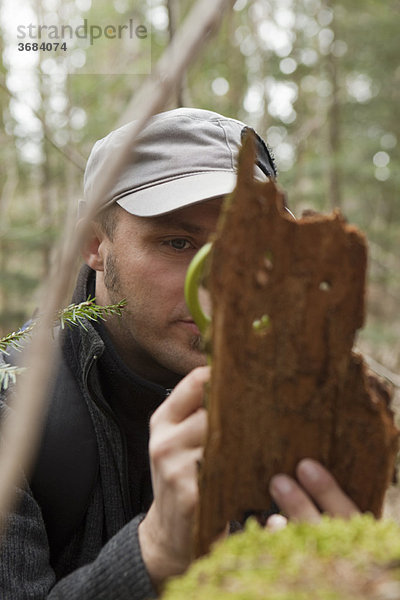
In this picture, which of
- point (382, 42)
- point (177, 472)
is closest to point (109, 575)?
point (177, 472)

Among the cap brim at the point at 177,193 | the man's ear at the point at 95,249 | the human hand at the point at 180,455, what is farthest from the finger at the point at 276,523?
the man's ear at the point at 95,249

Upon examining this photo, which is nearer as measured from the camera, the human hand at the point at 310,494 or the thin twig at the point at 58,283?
the thin twig at the point at 58,283

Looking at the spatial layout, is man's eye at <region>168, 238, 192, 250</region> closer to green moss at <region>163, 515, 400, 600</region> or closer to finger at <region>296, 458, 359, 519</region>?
finger at <region>296, 458, 359, 519</region>

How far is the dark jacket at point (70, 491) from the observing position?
5.51 feet

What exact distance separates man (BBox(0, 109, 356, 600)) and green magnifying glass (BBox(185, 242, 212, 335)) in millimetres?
535

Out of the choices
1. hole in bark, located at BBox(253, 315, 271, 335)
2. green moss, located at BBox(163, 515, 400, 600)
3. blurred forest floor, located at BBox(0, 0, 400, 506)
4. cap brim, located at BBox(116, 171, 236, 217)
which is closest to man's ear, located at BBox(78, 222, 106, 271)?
cap brim, located at BBox(116, 171, 236, 217)

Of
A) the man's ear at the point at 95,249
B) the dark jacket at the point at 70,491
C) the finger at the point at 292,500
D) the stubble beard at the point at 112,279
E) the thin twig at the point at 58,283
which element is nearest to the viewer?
the thin twig at the point at 58,283

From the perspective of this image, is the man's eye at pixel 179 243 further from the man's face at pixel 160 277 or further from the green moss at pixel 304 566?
the green moss at pixel 304 566

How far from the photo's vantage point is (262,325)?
0.90m

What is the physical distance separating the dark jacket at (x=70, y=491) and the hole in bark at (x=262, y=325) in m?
1.12

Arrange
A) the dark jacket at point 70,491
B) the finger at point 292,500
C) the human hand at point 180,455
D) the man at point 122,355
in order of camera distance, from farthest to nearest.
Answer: the man at point 122,355 → the dark jacket at point 70,491 → the human hand at point 180,455 → the finger at point 292,500

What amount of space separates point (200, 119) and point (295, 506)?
199 cm

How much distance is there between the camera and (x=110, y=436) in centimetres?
205

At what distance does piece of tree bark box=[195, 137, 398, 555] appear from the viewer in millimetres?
848
